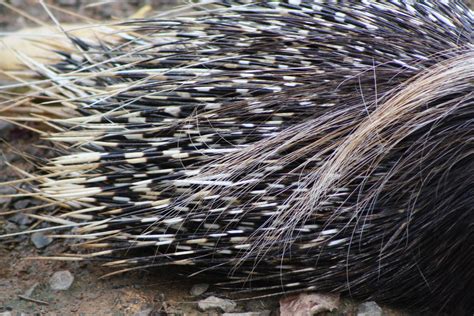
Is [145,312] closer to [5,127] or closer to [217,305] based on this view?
[217,305]

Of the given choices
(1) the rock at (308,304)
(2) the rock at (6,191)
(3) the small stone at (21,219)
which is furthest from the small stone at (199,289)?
(2) the rock at (6,191)

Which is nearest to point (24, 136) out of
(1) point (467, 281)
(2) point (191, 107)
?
(2) point (191, 107)

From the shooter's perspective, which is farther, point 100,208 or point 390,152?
point 100,208

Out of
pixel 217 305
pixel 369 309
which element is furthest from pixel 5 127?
pixel 369 309

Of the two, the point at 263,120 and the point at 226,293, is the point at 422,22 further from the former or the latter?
the point at 226,293

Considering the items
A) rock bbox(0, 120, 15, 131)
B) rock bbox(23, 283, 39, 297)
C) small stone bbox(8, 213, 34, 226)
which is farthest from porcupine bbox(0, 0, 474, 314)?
rock bbox(0, 120, 15, 131)
